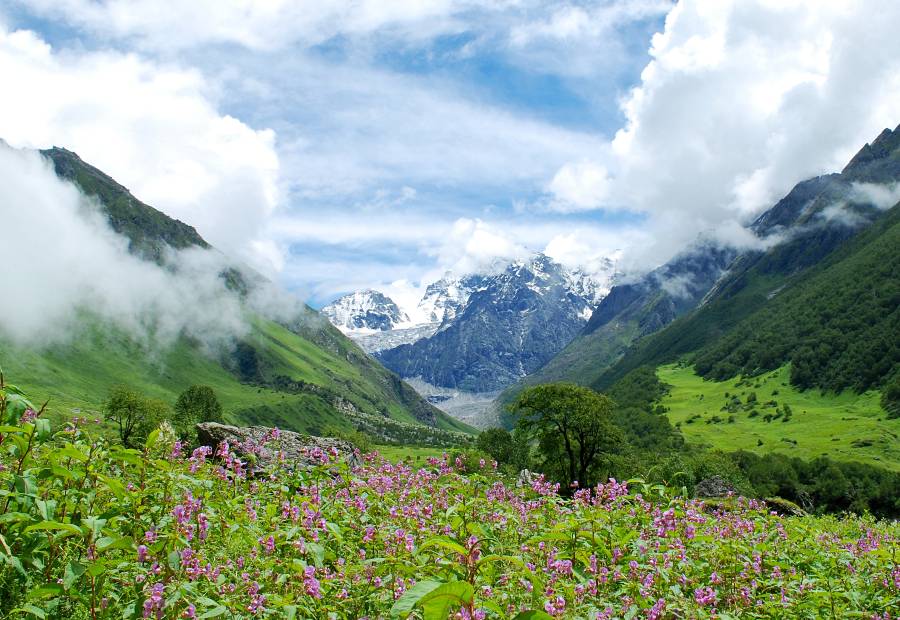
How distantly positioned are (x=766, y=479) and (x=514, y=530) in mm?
167393

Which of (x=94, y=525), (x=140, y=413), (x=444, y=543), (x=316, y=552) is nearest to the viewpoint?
(x=444, y=543)

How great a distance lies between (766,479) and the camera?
14962 centimetres

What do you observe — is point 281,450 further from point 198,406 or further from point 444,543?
point 198,406

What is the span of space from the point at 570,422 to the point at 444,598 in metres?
68.1

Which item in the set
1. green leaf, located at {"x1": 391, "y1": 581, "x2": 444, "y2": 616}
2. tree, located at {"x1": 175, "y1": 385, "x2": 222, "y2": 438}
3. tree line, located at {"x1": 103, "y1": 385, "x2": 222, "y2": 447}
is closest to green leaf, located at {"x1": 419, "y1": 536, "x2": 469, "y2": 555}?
green leaf, located at {"x1": 391, "y1": 581, "x2": 444, "y2": 616}

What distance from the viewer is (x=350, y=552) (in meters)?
8.32

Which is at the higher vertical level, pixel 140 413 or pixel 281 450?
pixel 140 413

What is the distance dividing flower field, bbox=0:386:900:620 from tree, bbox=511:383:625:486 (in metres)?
56.0

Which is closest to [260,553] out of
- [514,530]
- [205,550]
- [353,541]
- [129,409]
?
[205,550]

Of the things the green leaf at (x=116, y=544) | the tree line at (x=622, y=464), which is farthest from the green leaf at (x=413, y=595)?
the tree line at (x=622, y=464)

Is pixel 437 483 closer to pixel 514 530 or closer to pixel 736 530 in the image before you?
pixel 514 530

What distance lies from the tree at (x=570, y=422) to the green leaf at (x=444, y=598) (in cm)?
6583

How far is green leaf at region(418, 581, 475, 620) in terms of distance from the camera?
3354mm

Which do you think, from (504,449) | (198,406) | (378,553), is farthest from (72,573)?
(198,406)
